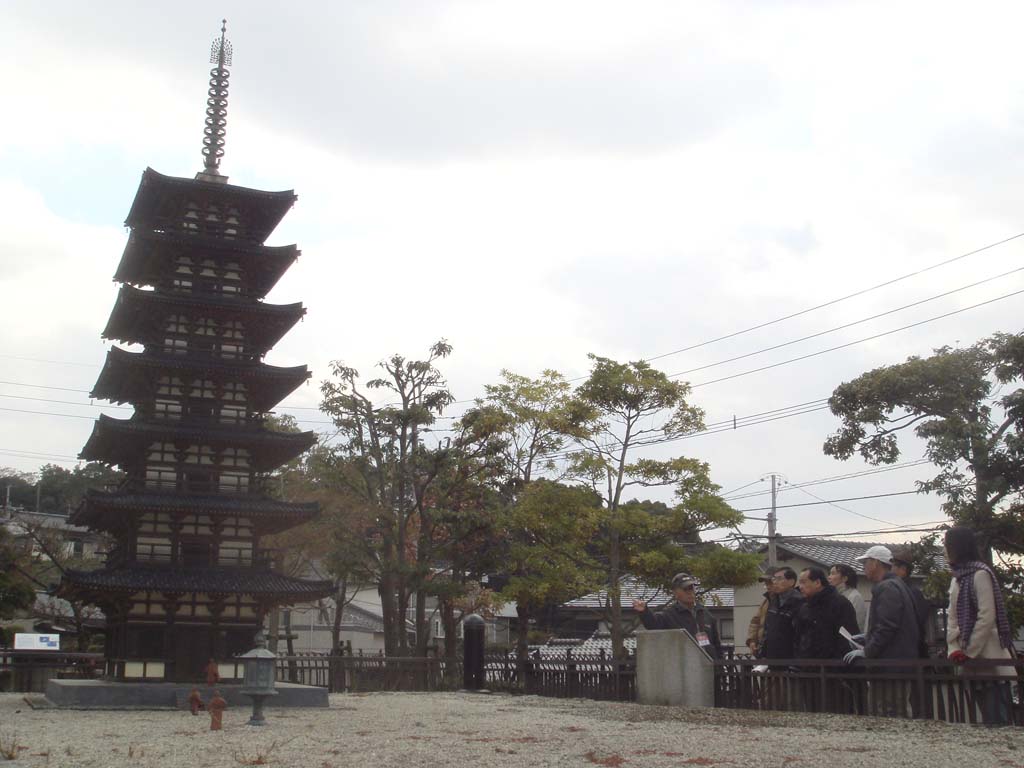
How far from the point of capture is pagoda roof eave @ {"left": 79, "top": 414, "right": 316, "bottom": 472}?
23.1 meters

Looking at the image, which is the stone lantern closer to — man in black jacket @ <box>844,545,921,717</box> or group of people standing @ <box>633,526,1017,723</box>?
group of people standing @ <box>633,526,1017,723</box>

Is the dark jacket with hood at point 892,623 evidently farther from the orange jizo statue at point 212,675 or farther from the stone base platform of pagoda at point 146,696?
the orange jizo statue at point 212,675

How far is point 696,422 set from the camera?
2517cm

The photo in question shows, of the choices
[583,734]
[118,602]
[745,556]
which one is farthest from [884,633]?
[118,602]

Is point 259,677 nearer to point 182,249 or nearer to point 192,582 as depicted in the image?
point 192,582

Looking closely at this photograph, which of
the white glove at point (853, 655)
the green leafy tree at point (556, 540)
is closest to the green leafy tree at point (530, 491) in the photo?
the green leafy tree at point (556, 540)

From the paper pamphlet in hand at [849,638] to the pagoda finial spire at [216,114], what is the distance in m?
20.0

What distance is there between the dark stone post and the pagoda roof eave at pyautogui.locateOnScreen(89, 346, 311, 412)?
751 cm

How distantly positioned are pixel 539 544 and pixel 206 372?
29.2 ft

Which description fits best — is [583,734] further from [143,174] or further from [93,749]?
[143,174]

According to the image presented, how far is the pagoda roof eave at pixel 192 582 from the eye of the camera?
870 inches

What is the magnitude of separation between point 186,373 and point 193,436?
5.71 ft

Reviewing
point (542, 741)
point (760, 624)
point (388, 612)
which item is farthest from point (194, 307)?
point (542, 741)

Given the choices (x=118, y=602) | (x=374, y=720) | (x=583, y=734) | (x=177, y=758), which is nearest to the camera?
(x=177, y=758)
